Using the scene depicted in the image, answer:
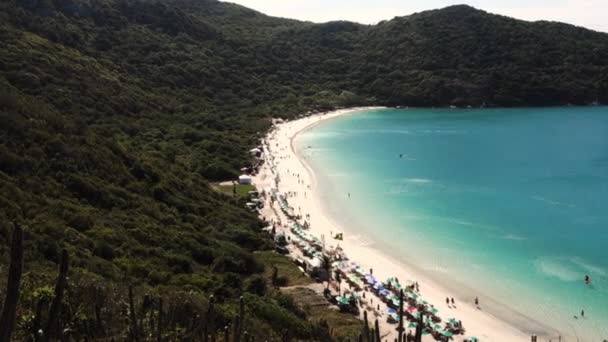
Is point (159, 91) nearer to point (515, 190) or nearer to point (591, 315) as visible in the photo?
point (515, 190)

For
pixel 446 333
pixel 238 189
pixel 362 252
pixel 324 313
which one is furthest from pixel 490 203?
pixel 324 313

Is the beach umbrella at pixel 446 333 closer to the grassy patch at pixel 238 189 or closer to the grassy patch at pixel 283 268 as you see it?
the grassy patch at pixel 283 268

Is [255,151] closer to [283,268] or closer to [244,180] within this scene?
[244,180]

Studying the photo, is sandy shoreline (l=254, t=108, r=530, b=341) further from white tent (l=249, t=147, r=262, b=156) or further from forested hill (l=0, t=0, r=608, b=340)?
forested hill (l=0, t=0, r=608, b=340)

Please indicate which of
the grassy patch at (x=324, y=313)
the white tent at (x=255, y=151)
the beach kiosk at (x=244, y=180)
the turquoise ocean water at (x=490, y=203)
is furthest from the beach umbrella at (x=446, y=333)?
the white tent at (x=255, y=151)

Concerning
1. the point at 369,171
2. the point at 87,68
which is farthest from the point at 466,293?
the point at 87,68
